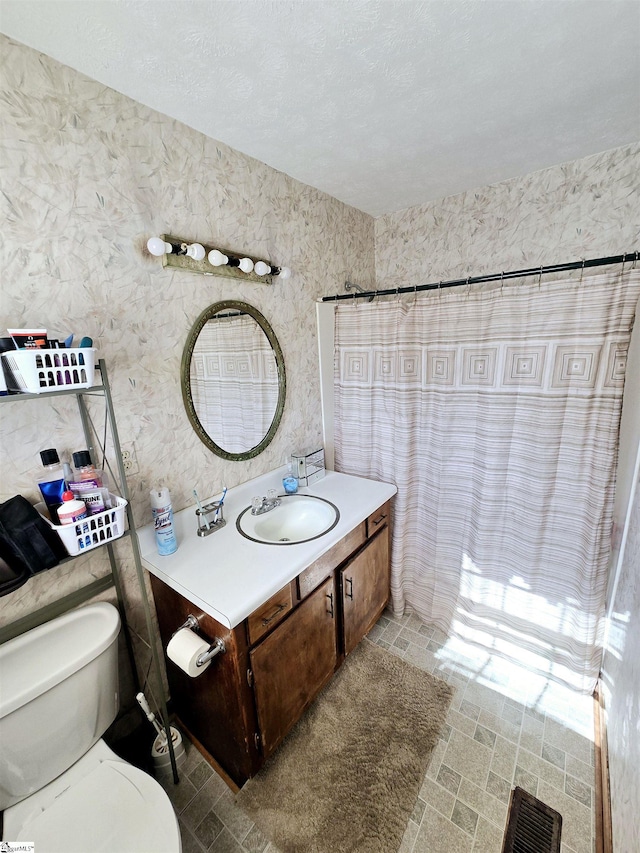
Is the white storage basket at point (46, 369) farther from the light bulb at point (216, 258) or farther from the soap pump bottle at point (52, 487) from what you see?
the light bulb at point (216, 258)

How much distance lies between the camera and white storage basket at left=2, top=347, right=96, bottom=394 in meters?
0.84

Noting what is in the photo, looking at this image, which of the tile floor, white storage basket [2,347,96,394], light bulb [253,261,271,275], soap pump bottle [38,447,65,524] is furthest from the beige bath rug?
light bulb [253,261,271,275]

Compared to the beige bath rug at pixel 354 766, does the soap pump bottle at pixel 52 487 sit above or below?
above

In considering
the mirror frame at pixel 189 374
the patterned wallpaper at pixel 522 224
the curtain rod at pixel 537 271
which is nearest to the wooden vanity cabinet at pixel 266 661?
the mirror frame at pixel 189 374

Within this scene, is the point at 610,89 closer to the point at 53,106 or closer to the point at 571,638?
the point at 53,106

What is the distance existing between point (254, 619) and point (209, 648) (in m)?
0.15

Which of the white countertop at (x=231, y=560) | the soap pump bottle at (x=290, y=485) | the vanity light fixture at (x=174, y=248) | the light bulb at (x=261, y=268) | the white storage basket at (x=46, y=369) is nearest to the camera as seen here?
the white storage basket at (x=46, y=369)

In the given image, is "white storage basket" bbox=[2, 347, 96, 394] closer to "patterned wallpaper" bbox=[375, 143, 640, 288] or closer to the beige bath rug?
the beige bath rug

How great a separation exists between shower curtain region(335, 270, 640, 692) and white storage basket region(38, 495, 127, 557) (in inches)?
51.5

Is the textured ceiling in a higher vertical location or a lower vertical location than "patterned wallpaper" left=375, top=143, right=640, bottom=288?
higher

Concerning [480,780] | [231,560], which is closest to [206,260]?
[231,560]

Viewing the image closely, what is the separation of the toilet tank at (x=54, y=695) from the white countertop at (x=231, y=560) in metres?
0.24

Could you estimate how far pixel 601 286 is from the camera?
4.04 feet

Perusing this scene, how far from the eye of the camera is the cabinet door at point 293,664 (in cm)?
119
